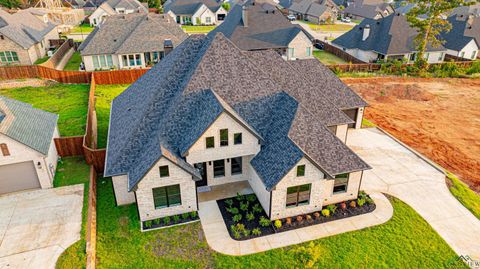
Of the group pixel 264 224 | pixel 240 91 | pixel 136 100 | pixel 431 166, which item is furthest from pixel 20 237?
pixel 431 166

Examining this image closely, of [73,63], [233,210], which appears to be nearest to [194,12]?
[73,63]

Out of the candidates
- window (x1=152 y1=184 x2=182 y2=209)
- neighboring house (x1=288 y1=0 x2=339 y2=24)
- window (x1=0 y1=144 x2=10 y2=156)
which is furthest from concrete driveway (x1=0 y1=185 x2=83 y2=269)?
neighboring house (x1=288 y1=0 x2=339 y2=24)

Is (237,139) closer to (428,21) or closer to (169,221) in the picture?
(169,221)

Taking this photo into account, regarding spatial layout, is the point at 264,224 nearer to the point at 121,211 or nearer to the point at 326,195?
the point at 326,195

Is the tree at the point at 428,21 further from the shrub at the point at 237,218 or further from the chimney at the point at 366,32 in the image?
the shrub at the point at 237,218

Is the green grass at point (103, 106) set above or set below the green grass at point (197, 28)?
below

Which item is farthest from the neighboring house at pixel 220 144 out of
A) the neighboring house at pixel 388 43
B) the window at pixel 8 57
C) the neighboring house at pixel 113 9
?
the neighboring house at pixel 113 9
